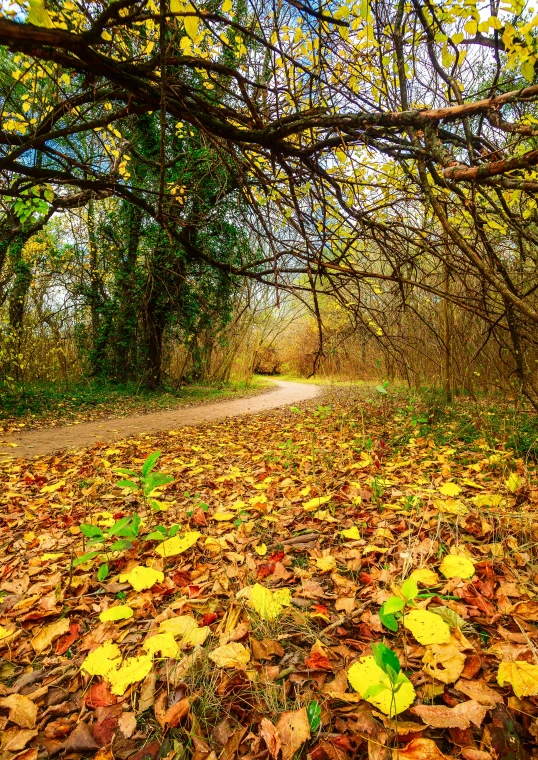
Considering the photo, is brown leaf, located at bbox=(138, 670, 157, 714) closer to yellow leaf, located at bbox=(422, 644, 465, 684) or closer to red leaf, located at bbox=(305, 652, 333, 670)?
red leaf, located at bbox=(305, 652, 333, 670)

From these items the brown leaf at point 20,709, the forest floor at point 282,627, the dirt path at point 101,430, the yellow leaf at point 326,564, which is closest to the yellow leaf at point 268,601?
the forest floor at point 282,627

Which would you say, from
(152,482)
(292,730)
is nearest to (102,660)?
(292,730)

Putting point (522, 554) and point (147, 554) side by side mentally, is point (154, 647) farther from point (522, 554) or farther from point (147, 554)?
point (522, 554)

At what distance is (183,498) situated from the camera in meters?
2.78

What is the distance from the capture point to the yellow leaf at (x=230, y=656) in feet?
3.70

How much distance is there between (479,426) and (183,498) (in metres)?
3.24

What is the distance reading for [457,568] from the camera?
1.39 meters

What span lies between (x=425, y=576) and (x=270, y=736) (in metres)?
0.77

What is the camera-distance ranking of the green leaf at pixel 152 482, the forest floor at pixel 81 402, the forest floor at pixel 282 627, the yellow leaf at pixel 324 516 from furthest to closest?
the forest floor at pixel 81 402
the yellow leaf at pixel 324 516
the green leaf at pixel 152 482
the forest floor at pixel 282 627

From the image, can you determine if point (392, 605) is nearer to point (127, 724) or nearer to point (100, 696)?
point (127, 724)

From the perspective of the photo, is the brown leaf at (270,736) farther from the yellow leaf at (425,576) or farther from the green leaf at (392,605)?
the yellow leaf at (425,576)

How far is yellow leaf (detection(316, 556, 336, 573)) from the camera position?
1.61 meters

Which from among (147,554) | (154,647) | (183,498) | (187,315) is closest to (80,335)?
(187,315)

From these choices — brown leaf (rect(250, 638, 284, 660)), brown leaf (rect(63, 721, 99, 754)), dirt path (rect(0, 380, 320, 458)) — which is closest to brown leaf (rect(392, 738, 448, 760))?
brown leaf (rect(250, 638, 284, 660))
